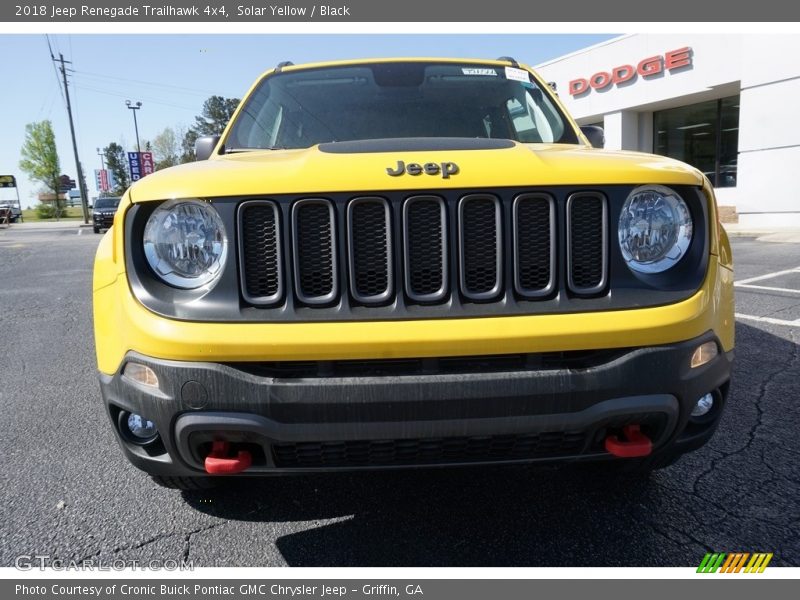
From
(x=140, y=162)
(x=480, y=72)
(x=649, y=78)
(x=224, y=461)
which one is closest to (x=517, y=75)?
(x=480, y=72)

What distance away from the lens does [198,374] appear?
1.65 m

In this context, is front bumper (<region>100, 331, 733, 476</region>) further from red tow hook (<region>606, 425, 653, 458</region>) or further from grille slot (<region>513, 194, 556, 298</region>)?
grille slot (<region>513, 194, 556, 298</region>)

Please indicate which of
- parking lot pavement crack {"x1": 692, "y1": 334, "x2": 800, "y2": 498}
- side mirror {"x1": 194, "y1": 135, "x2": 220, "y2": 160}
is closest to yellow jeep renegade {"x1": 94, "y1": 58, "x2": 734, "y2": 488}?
parking lot pavement crack {"x1": 692, "y1": 334, "x2": 800, "y2": 498}

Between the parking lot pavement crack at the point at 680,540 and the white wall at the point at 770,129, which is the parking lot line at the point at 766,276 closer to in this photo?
the parking lot pavement crack at the point at 680,540

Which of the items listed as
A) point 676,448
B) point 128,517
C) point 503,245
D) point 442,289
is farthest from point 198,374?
point 676,448

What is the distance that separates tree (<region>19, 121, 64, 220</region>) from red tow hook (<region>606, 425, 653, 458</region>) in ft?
215

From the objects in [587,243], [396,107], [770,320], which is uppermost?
[396,107]

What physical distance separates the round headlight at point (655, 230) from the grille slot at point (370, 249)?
73cm

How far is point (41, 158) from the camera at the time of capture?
190ft

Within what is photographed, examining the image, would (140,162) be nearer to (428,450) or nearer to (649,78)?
(649,78)

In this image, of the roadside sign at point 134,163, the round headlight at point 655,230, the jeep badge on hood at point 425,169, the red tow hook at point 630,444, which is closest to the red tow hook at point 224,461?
the jeep badge on hood at point 425,169

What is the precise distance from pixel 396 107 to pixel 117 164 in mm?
102252

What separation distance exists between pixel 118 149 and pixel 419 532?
4227 inches

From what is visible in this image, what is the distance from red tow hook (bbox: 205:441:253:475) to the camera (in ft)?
5.71
